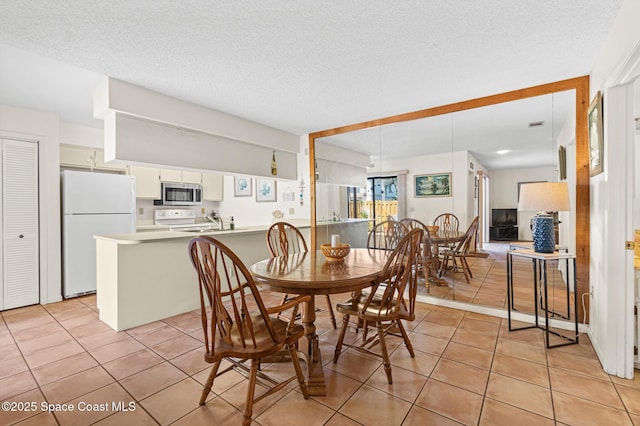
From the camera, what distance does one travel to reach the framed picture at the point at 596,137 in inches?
80.3

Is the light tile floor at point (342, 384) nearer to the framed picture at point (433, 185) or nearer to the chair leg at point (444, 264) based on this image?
the chair leg at point (444, 264)

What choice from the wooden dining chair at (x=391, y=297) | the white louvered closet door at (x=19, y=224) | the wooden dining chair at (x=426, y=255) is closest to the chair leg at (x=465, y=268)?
the wooden dining chair at (x=426, y=255)

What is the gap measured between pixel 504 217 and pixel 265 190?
142 inches

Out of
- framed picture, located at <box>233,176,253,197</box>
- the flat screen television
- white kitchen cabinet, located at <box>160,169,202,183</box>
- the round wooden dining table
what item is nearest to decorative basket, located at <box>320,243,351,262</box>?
the round wooden dining table

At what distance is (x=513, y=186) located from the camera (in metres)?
3.06

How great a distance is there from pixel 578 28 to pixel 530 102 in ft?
3.46

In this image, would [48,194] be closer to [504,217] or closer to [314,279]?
[314,279]

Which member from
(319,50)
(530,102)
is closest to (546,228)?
(530,102)

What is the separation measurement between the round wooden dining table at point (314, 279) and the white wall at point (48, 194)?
3125mm

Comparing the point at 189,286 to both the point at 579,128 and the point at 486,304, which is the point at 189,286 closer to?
the point at 486,304

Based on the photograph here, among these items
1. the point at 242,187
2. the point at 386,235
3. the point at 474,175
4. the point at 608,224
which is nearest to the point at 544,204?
the point at 608,224

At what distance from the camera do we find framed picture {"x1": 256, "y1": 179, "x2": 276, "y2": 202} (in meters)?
5.07

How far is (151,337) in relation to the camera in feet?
8.45

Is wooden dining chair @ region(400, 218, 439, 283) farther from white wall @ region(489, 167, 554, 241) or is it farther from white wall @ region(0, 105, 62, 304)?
white wall @ region(0, 105, 62, 304)
